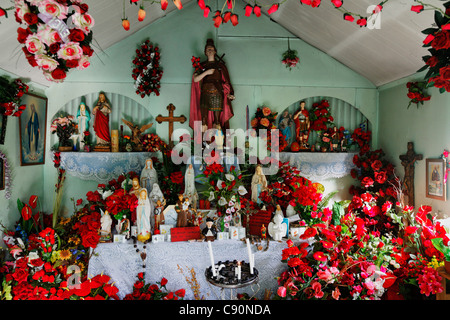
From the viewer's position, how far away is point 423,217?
3.72 meters

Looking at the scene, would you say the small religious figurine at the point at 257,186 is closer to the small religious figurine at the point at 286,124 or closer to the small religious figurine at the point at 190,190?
the small religious figurine at the point at 190,190

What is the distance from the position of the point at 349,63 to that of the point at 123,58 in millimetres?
4153

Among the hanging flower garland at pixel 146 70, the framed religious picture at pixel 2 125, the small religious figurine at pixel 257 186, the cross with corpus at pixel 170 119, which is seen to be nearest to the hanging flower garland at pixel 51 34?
the framed religious picture at pixel 2 125

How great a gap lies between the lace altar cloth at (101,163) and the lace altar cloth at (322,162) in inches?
105

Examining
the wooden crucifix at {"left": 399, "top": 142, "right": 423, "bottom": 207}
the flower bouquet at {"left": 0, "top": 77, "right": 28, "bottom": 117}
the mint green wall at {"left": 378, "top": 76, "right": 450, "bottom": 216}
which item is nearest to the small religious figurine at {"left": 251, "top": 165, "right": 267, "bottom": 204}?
the wooden crucifix at {"left": 399, "top": 142, "right": 423, "bottom": 207}

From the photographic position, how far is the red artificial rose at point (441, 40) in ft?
7.10

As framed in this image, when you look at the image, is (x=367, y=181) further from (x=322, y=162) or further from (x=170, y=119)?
(x=170, y=119)

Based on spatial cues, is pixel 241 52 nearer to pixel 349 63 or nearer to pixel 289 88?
pixel 289 88

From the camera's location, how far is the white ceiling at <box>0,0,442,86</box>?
11.6ft

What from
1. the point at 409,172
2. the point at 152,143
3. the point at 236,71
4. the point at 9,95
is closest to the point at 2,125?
the point at 9,95

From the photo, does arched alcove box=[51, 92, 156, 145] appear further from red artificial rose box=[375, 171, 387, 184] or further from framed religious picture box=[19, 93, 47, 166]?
red artificial rose box=[375, 171, 387, 184]

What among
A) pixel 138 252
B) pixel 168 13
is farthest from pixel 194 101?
pixel 138 252

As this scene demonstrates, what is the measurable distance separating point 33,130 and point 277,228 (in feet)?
13.5

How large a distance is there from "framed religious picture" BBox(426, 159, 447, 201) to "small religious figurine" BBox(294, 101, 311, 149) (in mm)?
2000
